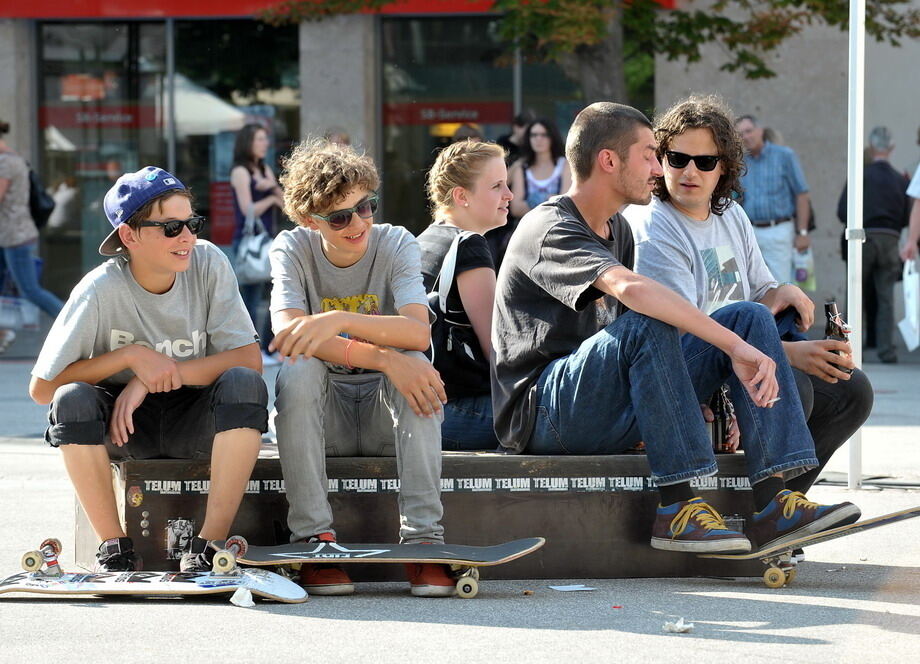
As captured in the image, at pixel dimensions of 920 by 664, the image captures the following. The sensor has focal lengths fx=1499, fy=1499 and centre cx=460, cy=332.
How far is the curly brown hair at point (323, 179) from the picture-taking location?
467cm

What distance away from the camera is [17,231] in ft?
39.1

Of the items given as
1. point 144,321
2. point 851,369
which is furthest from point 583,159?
point 144,321

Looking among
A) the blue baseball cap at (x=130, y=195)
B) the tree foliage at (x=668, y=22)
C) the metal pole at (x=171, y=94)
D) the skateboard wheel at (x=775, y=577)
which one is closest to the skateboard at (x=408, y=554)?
the skateboard wheel at (x=775, y=577)

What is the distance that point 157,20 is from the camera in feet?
51.5

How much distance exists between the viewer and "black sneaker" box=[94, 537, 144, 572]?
177 inches

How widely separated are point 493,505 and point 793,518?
923 mm

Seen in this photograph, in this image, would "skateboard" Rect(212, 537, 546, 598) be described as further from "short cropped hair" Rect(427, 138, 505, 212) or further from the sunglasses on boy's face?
"short cropped hair" Rect(427, 138, 505, 212)

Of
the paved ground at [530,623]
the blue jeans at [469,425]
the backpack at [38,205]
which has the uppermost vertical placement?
the backpack at [38,205]

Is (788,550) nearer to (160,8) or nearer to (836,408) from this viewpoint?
(836,408)

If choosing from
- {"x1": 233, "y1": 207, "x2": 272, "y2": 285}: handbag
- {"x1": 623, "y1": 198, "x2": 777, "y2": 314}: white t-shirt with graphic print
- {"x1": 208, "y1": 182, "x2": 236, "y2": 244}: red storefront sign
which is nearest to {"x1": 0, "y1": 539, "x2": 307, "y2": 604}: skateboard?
{"x1": 623, "y1": 198, "x2": 777, "y2": 314}: white t-shirt with graphic print

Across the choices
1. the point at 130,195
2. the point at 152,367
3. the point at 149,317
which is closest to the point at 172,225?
the point at 130,195

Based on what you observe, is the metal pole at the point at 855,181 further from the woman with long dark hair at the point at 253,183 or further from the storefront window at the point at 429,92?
the storefront window at the point at 429,92

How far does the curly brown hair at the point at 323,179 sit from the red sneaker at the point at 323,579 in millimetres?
1024

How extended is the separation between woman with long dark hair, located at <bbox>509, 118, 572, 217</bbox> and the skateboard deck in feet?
23.8
